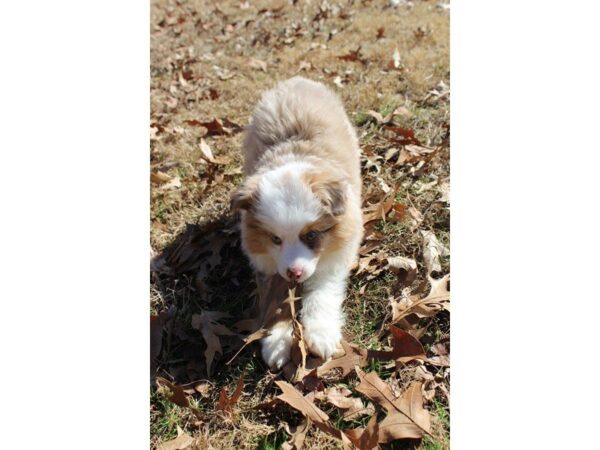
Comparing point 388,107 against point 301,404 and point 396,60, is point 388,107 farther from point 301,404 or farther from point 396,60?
point 301,404

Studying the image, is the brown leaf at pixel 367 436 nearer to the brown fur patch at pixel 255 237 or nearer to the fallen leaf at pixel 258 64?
the brown fur patch at pixel 255 237

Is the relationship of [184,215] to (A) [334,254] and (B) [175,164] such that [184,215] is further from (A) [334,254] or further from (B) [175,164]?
(A) [334,254]

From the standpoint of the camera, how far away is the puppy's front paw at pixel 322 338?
2.49m

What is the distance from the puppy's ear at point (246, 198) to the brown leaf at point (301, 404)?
37.5 inches

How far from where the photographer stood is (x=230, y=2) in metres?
7.57

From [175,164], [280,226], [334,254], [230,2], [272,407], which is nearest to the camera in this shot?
[272,407]

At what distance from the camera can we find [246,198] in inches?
102

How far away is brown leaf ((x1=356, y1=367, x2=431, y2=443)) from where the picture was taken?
1984 millimetres

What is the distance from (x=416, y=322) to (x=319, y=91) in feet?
6.43

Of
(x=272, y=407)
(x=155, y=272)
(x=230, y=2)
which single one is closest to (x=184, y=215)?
(x=155, y=272)

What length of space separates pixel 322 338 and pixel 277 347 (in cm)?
24

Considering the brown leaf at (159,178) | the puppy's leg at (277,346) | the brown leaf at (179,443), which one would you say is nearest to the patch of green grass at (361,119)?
the brown leaf at (159,178)

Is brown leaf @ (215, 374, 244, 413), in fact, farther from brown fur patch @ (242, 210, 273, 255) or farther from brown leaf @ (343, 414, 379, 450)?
brown fur patch @ (242, 210, 273, 255)

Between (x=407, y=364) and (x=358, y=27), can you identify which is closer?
(x=407, y=364)
